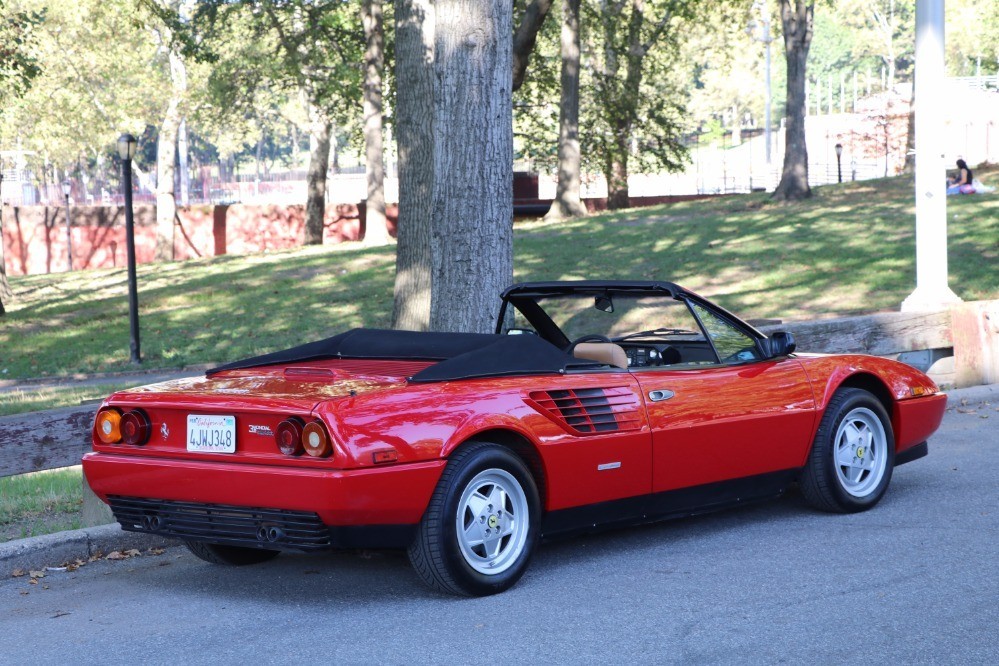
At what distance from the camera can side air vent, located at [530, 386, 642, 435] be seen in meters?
5.67

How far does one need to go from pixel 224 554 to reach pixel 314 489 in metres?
1.37

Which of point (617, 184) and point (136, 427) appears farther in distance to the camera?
point (617, 184)

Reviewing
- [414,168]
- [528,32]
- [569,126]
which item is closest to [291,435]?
[414,168]

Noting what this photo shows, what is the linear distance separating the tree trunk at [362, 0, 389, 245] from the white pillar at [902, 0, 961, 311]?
17.7 metres

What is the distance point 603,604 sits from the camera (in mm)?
5258

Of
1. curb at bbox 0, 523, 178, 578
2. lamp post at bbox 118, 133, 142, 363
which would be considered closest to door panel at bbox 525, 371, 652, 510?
curb at bbox 0, 523, 178, 578

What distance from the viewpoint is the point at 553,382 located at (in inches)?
227

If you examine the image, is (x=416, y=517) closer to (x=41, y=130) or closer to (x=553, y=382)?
(x=553, y=382)

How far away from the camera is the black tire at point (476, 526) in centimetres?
520

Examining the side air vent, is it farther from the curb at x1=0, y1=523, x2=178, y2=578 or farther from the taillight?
the curb at x1=0, y1=523, x2=178, y2=578

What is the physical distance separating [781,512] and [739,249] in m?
16.6

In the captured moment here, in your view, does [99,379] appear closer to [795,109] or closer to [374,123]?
[374,123]

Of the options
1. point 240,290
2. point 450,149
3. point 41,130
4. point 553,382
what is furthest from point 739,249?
point 41,130

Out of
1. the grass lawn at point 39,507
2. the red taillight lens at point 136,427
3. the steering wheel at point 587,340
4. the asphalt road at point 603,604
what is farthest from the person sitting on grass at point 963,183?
the red taillight lens at point 136,427
